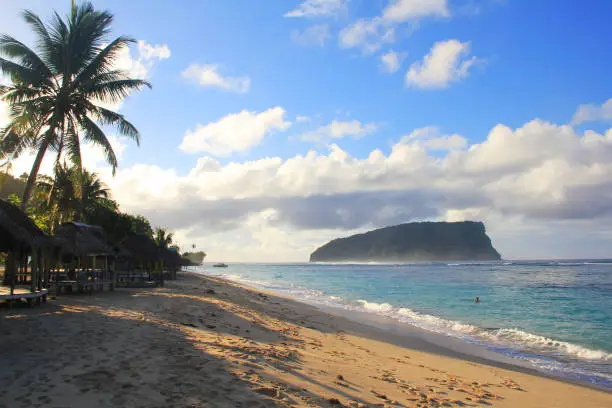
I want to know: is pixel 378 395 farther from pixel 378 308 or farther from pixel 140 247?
pixel 140 247

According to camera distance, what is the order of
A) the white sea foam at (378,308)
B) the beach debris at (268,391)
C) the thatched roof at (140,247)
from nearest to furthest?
the beach debris at (268,391) < the white sea foam at (378,308) < the thatched roof at (140,247)

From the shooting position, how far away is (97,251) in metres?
15.4

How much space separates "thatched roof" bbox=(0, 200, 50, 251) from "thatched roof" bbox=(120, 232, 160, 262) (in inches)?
514

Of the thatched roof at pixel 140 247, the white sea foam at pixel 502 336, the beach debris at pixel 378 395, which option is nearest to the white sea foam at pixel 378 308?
the white sea foam at pixel 502 336

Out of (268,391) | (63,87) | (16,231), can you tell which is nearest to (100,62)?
(63,87)

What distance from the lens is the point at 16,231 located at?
9.75 metres

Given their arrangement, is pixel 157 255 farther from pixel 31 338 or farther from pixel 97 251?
pixel 31 338

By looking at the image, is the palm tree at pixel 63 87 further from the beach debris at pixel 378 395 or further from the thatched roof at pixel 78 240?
the beach debris at pixel 378 395

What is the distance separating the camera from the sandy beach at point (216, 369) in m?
4.74

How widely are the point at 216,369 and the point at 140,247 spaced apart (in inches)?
778

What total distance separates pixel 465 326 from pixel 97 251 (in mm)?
14713

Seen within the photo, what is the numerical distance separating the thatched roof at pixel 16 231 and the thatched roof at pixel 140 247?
13058 mm

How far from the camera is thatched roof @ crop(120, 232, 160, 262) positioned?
76.6 ft

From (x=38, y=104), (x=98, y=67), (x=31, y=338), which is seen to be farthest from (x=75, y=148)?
(x=31, y=338)
